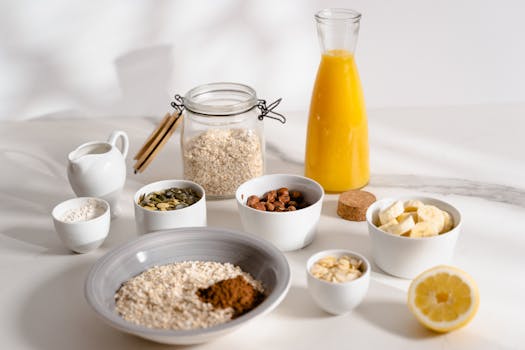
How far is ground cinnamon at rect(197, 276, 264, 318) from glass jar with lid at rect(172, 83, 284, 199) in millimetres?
375

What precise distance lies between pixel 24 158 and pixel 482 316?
1.13 m

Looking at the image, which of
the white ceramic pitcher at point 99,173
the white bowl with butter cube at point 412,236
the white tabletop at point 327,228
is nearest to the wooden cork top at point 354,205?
the white tabletop at point 327,228

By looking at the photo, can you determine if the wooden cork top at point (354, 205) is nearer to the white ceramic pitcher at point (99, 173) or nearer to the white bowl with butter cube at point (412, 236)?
the white bowl with butter cube at point (412, 236)

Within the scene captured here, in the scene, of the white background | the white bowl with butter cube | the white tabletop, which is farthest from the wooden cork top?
the white background

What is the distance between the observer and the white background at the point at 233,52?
184cm

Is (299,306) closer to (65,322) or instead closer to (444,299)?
(444,299)

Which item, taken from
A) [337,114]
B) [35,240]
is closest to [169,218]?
[35,240]

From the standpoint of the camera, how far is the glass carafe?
146 cm

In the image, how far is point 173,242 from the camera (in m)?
1.28

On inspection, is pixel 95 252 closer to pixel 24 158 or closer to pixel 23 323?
pixel 23 323

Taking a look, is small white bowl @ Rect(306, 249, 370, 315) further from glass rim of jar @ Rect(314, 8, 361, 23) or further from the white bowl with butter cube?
glass rim of jar @ Rect(314, 8, 361, 23)

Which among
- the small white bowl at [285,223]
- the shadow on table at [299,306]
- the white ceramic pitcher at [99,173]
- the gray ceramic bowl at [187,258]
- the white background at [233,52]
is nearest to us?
the gray ceramic bowl at [187,258]

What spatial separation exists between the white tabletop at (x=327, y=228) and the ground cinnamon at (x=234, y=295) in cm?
4

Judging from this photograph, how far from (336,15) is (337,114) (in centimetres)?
23
